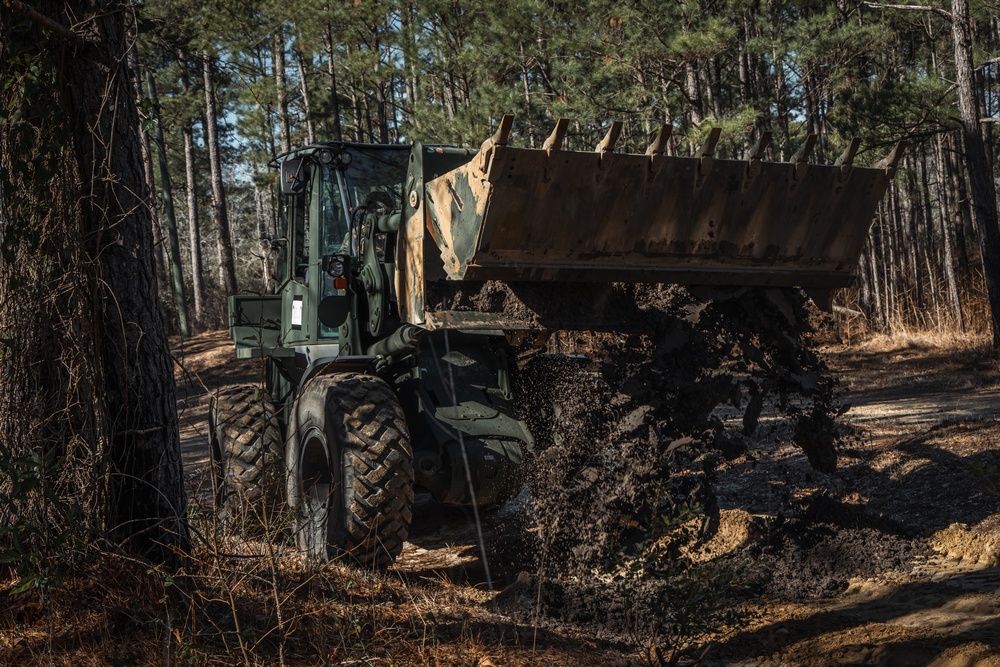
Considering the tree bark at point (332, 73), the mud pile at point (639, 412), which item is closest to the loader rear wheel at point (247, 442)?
the mud pile at point (639, 412)

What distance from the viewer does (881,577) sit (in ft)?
16.7

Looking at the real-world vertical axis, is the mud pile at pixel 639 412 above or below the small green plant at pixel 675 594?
above

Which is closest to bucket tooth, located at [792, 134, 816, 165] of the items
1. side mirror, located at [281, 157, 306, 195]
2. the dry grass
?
the dry grass

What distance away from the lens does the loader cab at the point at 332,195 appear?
6.52 meters

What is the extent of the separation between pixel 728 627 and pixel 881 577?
1123 mm


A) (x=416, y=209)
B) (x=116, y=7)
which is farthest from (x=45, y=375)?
(x=416, y=209)

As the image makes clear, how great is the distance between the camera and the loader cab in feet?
21.4

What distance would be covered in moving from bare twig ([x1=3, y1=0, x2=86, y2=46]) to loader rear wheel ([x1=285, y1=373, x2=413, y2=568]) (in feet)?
7.74

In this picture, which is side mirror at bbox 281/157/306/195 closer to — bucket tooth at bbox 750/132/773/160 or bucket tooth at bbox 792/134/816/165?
bucket tooth at bbox 750/132/773/160

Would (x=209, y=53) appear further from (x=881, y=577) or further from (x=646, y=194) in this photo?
(x=881, y=577)

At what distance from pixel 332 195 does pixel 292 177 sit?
0.47 meters

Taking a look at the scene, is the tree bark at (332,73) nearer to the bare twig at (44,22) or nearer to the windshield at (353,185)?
the windshield at (353,185)

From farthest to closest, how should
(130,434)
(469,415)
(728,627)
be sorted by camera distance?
(469,415) → (728,627) → (130,434)

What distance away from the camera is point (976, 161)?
15367 millimetres
